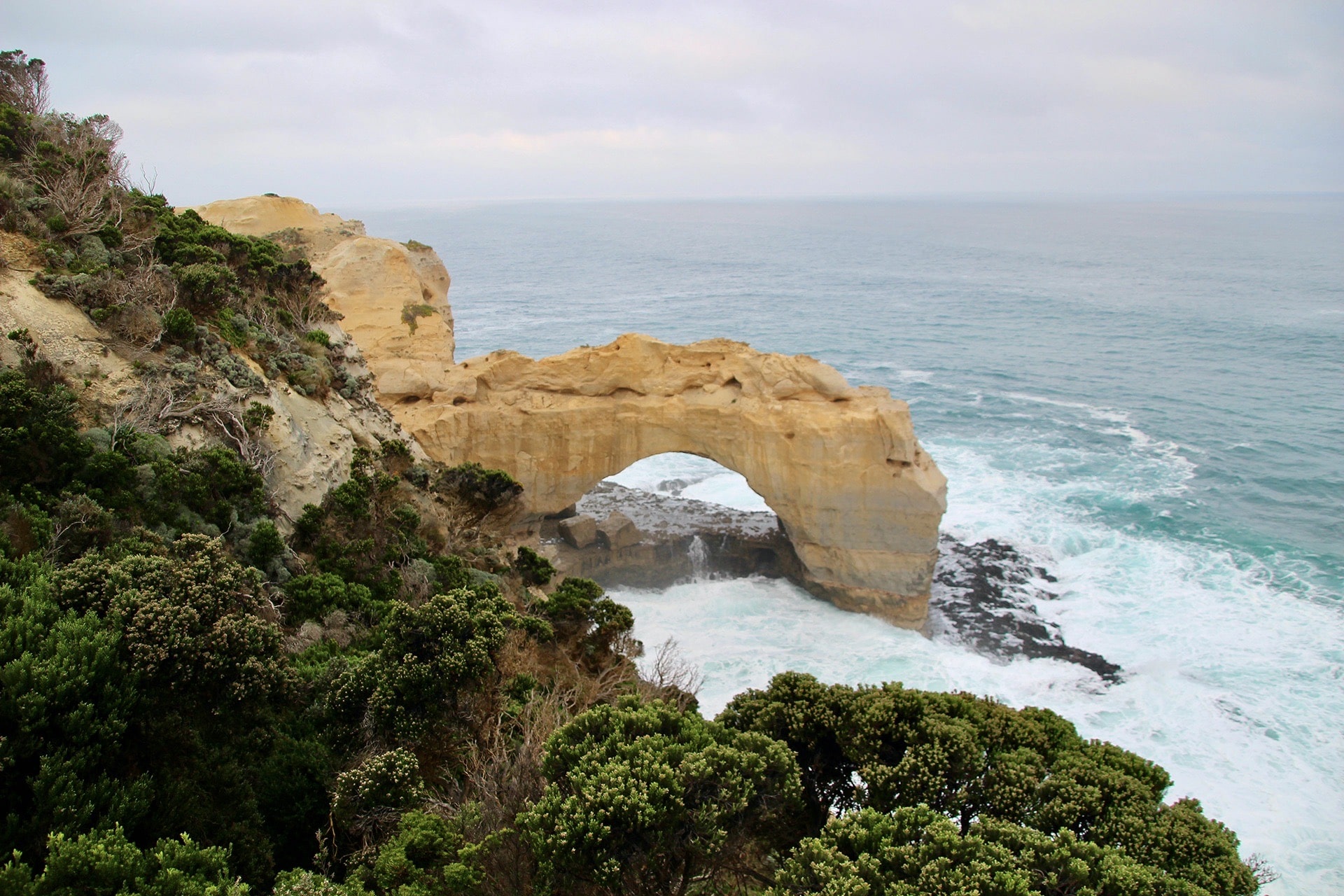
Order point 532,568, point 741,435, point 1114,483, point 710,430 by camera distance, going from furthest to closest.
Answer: point 1114,483
point 710,430
point 741,435
point 532,568

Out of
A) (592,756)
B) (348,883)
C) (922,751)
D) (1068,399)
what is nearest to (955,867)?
(922,751)

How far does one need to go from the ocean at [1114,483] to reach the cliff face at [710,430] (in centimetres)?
245

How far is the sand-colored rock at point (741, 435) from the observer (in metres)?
26.0

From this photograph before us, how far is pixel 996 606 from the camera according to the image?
27.8 metres

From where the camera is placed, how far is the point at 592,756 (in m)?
8.05

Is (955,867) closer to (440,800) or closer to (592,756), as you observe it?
(592,756)

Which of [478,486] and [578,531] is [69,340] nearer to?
[478,486]

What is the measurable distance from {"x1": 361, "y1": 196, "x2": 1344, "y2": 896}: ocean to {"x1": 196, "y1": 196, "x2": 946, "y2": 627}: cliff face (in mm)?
2452

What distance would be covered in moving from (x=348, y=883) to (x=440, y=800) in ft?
6.43

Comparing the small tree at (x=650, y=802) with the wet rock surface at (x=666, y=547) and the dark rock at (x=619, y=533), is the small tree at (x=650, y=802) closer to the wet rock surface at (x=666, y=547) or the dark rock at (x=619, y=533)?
the wet rock surface at (x=666, y=547)

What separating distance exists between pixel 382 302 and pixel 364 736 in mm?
23042

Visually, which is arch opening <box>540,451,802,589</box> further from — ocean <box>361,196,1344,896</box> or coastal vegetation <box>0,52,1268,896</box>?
coastal vegetation <box>0,52,1268,896</box>

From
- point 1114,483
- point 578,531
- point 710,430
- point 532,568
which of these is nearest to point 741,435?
point 710,430

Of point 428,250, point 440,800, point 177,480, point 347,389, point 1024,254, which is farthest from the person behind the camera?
point 1024,254
